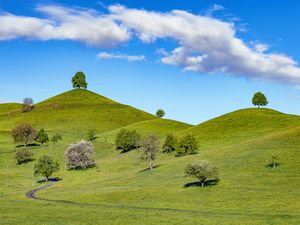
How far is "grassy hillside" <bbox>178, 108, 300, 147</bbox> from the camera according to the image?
149m

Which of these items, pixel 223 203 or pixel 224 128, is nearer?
pixel 223 203

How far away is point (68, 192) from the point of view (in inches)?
3649

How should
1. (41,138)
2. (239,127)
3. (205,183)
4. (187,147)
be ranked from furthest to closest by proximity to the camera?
(41,138)
(239,127)
(187,147)
(205,183)

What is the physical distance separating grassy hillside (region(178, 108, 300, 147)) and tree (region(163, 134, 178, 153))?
434 inches

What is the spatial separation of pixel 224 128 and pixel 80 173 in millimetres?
65472

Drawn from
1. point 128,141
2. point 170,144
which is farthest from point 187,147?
point 128,141

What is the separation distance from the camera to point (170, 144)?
142 metres

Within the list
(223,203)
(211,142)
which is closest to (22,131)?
(211,142)

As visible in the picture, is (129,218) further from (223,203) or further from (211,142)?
(211,142)

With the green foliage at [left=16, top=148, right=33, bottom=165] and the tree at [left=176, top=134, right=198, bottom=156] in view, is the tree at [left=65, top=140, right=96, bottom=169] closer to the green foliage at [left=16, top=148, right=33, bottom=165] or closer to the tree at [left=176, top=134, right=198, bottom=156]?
the green foliage at [left=16, top=148, right=33, bottom=165]

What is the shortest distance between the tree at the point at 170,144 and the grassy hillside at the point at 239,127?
36.2 ft

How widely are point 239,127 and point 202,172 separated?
271ft

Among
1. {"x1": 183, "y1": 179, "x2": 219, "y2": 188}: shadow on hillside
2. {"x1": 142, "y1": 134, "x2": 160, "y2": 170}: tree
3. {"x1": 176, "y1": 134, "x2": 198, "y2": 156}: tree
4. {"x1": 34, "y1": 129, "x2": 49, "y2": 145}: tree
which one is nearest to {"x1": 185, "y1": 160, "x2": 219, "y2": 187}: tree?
{"x1": 183, "y1": 179, "x2": 219, "y2": 188}: shadow on hillside

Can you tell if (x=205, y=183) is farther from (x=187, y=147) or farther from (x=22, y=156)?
(x=22, y=156)
